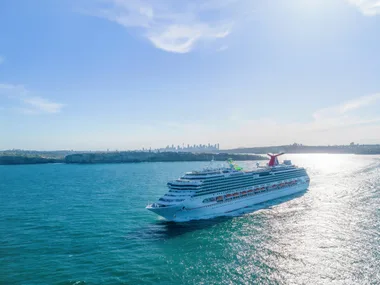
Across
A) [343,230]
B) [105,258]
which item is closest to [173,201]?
[105,258]

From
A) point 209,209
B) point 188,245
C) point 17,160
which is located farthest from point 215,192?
point 17,160

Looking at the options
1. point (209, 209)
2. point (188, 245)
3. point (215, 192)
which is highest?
point (215, 192)

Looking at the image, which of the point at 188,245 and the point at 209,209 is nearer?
the point at 188,245

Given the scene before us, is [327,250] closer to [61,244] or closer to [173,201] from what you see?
[173,201]

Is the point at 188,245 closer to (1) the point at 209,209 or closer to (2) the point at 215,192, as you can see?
(1) the point at 209,209

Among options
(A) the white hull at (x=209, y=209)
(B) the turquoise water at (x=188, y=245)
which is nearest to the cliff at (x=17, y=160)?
(B) the turquoise water at (x=188, y=245)

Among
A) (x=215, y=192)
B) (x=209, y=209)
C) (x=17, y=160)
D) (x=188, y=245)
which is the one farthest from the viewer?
(x=17, y=160)

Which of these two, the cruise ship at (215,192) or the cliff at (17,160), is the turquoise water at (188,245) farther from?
the cliff at (17,160)

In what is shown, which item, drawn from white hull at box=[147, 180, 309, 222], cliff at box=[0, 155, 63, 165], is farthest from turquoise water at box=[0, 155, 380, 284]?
cliff at box=[0, 155, 63, 165]
